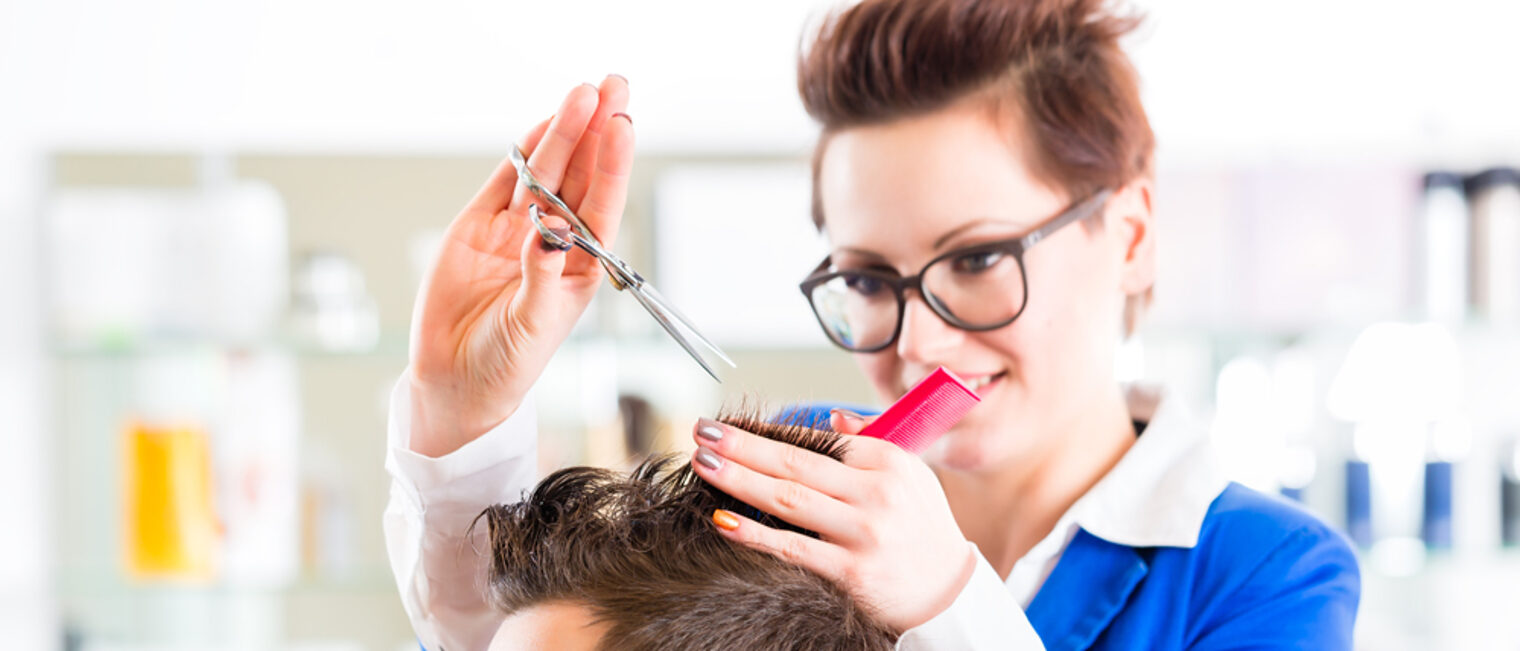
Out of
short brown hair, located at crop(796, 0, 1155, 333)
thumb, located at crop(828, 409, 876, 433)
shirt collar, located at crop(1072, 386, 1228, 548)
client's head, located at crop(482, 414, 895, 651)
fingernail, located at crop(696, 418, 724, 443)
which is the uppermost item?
short brown hair, located at crop(796, 0, 1155, 333)

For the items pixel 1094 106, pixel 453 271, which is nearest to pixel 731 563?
pixel 453 271

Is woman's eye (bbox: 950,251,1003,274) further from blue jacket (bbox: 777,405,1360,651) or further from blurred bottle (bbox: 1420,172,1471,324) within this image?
blurred bottle (bbox: 1420,172,1471,324)

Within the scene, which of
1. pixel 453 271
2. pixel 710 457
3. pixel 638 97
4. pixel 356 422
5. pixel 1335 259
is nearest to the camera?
pixel 710 457

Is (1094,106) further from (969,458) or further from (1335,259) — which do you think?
(1335,259)

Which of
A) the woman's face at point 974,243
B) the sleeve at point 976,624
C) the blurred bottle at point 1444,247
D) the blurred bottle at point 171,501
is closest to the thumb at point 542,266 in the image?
the sleeve at point 976,624

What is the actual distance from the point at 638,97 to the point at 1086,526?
5.43 feet

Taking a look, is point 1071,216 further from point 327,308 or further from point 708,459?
point 327,308

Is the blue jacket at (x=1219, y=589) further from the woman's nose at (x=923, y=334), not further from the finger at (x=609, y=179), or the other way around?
the finger at (x=609, y=179)

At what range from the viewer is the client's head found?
55cm

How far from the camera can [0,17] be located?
231 centimetres

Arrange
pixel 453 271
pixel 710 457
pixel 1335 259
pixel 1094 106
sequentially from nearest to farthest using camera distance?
pixel 710 457
pixel 453 271
pixel 1094 106
pixel 1335 259

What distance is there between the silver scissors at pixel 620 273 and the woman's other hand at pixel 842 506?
0.15ft

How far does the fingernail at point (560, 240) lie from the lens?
22.6 inches

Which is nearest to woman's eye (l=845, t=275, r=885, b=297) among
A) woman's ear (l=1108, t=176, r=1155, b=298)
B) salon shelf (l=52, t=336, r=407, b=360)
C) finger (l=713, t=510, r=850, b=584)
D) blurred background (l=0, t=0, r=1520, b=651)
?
woman's ear (l=1108, t=176, r=1155, b=298)
